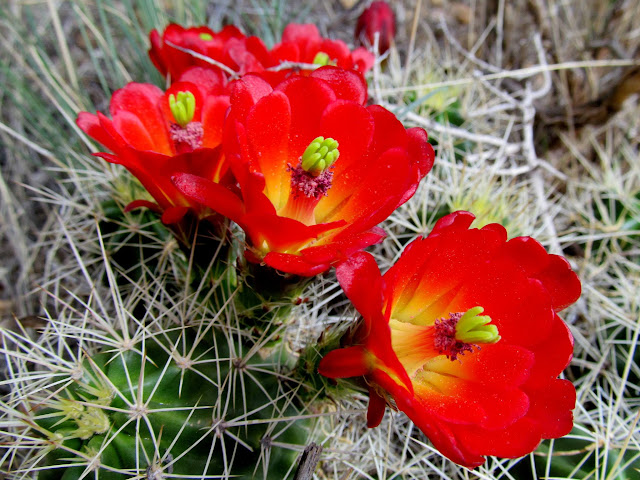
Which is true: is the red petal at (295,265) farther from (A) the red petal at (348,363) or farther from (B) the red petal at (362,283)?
(A) the red petal at (348,363)

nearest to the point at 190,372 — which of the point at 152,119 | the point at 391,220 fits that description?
the point at 152,119

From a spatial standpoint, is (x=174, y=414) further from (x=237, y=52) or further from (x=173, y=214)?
(x=237, y=52)

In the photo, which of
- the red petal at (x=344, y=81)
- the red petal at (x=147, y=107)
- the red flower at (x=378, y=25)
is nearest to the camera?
the red petal at (x=344, y=81)

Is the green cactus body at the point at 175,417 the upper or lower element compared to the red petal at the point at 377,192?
lower

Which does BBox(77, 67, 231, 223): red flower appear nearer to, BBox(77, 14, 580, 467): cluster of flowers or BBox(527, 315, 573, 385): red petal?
BBox(77, 14, 580, 467): cluster of flowers

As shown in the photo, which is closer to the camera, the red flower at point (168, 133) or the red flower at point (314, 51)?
the red flower at point (168, 133)

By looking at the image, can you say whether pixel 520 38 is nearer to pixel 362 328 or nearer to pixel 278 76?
pixel 278 76

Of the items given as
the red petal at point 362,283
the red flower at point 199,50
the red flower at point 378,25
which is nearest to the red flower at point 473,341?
the red petal at point 362,283
